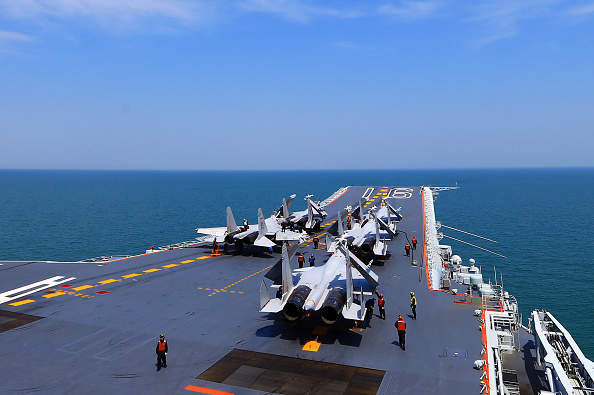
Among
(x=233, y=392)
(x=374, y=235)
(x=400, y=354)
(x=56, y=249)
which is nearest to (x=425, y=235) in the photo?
(x=374, y=235)

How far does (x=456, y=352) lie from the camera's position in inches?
772

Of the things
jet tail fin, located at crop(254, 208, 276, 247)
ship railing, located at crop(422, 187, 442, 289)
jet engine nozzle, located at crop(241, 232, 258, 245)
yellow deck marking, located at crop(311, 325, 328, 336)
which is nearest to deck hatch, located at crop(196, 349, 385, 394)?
yellow deck marking, located at crop(311, 325, 328, 336)

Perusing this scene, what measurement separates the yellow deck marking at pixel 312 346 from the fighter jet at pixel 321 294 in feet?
5.30

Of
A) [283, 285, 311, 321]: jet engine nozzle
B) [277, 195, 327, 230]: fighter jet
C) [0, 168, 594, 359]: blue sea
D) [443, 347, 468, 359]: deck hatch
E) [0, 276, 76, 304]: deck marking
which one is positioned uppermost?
[277, 195, 327, 230]: fighter jet

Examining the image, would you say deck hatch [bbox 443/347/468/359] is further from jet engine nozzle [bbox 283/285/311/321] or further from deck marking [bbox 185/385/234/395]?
deck marking [bbox 185/385/234/395]

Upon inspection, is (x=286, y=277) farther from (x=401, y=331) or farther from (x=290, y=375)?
(x=401, y=331)

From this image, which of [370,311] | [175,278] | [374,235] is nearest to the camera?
[370,311]

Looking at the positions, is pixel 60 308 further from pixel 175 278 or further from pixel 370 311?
pixel 370 311

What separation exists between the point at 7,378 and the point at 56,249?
178ft

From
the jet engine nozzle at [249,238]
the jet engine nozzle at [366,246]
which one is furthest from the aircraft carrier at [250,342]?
the jet engine nozzle at [249,238]

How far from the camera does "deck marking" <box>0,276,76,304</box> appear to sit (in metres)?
27.3

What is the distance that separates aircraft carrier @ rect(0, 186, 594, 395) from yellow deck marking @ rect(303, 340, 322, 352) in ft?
0.17

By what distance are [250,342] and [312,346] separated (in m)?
3.23

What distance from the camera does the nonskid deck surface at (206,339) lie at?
1709 centimetres
